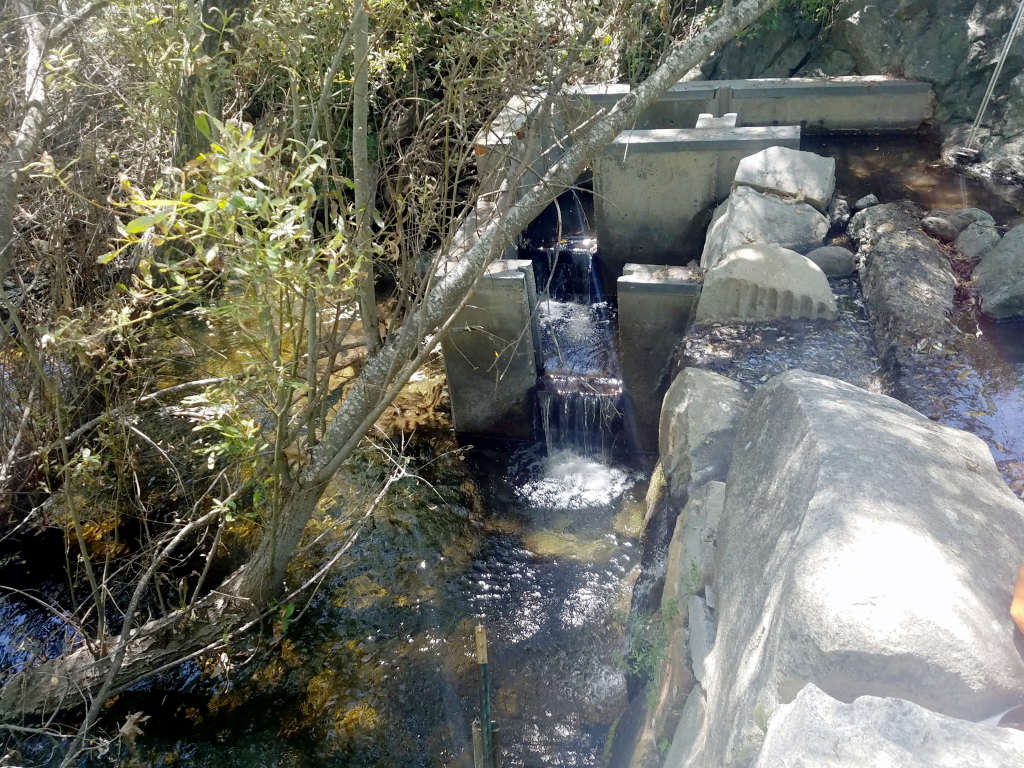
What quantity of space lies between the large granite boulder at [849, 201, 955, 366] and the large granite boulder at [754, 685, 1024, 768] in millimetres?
3385

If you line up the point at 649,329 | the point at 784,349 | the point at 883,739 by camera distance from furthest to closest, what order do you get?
the point at 649,329, the point at 784,349, the point at 883,739

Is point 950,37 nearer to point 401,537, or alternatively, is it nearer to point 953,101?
point 953,101

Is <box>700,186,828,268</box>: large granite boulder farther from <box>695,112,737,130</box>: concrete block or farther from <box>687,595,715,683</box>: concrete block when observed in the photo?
<box>687,595,715,683</box>: concrete block

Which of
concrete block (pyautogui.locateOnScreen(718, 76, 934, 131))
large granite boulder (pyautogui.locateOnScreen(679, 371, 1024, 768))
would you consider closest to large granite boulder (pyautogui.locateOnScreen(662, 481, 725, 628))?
large granite boulder (pyautogui.locateOnScreen(679, 371, 1024, 768))

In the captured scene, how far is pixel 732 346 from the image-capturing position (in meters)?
4.70

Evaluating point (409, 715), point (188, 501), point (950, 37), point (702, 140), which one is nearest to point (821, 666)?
point (409, 715)

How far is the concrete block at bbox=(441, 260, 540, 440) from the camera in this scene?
5.09 meters

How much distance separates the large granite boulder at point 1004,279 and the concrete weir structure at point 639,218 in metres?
1.84

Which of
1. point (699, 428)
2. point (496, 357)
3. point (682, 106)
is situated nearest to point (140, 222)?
point (699, 428)

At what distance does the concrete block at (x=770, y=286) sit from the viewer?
15.7 feet

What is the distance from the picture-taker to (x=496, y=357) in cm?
482

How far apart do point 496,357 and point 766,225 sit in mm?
2475

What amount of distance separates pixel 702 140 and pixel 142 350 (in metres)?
5.13

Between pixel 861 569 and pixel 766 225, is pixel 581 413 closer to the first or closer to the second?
pixel 766 225
